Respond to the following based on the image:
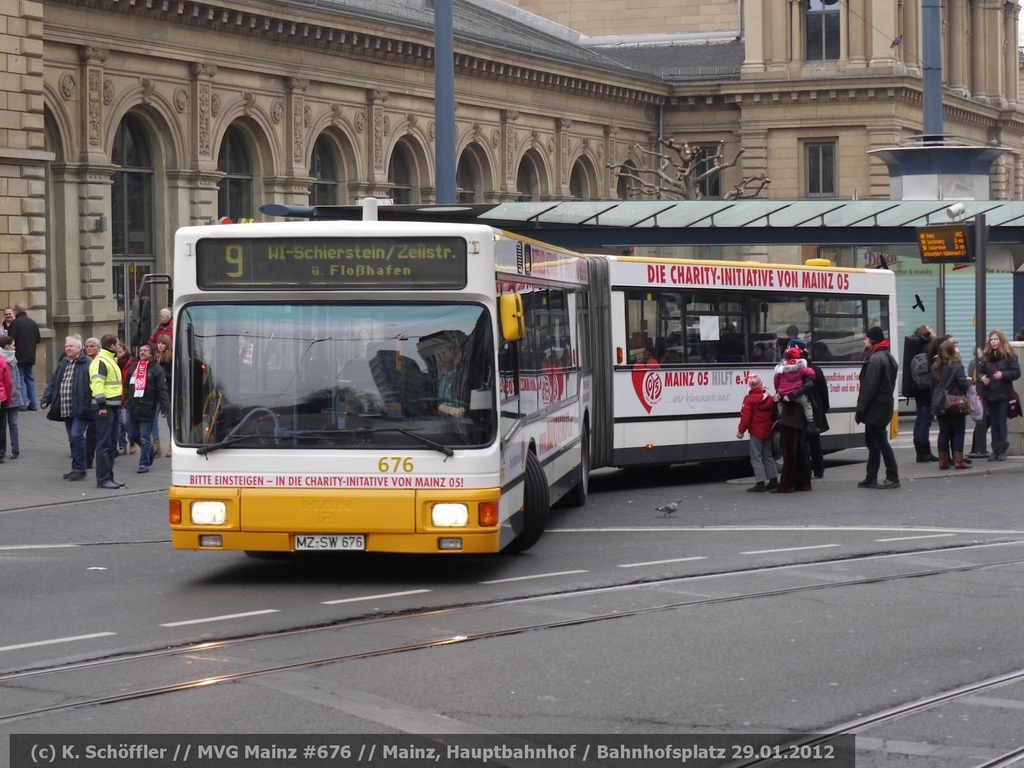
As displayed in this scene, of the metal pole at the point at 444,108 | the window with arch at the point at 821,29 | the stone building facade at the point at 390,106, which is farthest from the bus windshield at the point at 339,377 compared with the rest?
the window with arch at the point at 821,29

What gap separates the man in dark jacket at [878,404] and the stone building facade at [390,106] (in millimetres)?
19392

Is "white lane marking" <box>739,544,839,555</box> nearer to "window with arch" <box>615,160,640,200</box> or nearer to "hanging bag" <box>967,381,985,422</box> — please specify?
"hanging bag" <box>967,381,985,422</box>

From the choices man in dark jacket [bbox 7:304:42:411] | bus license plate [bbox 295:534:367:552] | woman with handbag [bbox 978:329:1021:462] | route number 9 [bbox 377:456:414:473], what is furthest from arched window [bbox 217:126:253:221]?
route number 9 [bbox 377:456:414:473]

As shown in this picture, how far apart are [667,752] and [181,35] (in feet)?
120

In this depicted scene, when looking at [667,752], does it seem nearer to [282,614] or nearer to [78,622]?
[282,614]

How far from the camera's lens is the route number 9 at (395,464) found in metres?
11.2

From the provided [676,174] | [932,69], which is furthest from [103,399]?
[676,174]

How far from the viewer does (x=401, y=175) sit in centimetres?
5200

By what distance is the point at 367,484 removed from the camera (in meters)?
11.2

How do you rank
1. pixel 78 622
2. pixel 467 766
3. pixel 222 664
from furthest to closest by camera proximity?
pixel 78 622 → pixel 222 664 → pixel 467 766

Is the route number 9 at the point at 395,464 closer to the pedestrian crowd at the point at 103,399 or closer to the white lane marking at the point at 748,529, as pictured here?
the white lane marking at the point at 748,529

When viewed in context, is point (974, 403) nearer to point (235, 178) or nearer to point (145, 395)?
point (145, 395)

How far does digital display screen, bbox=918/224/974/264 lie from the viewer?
21.2 metres

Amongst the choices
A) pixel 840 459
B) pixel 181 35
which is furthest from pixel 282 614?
pixel 181 35
